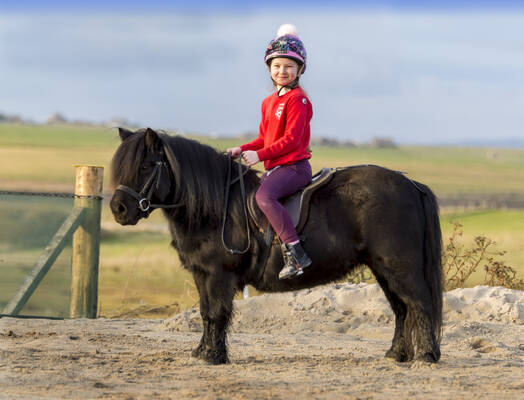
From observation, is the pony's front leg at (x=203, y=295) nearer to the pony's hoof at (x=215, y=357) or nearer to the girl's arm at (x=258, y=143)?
the pony's hoof at (x=215, y=357)

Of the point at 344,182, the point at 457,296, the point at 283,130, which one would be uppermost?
the point at 283,130

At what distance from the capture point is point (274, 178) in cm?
609

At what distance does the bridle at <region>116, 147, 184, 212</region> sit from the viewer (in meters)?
5.92

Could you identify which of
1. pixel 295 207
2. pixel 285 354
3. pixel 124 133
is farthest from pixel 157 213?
pixel 295 207

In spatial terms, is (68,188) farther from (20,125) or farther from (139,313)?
(20,125)

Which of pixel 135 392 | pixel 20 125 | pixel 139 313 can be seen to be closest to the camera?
pixel 135 392

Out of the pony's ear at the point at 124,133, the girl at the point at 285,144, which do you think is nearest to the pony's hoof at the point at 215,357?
the girl at the point at 285,144

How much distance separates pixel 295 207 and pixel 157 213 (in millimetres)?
38433

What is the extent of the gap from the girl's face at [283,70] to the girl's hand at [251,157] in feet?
2.13

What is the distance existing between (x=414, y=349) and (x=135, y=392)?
2.65m

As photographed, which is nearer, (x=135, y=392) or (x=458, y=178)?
(x=135, y=392)

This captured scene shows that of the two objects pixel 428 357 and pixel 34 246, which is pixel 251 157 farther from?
pixel 34 246

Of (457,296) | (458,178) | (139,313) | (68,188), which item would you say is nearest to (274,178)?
(457,296)

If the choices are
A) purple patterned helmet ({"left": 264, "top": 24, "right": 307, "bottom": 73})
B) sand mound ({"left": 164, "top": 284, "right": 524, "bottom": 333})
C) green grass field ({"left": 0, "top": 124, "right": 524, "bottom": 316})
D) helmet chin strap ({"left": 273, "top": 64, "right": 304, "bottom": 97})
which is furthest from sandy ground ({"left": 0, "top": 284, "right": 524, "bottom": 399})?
purple patterned helmet ({"left": 264, "top": 24, "right": 307, "bottom": 73})
